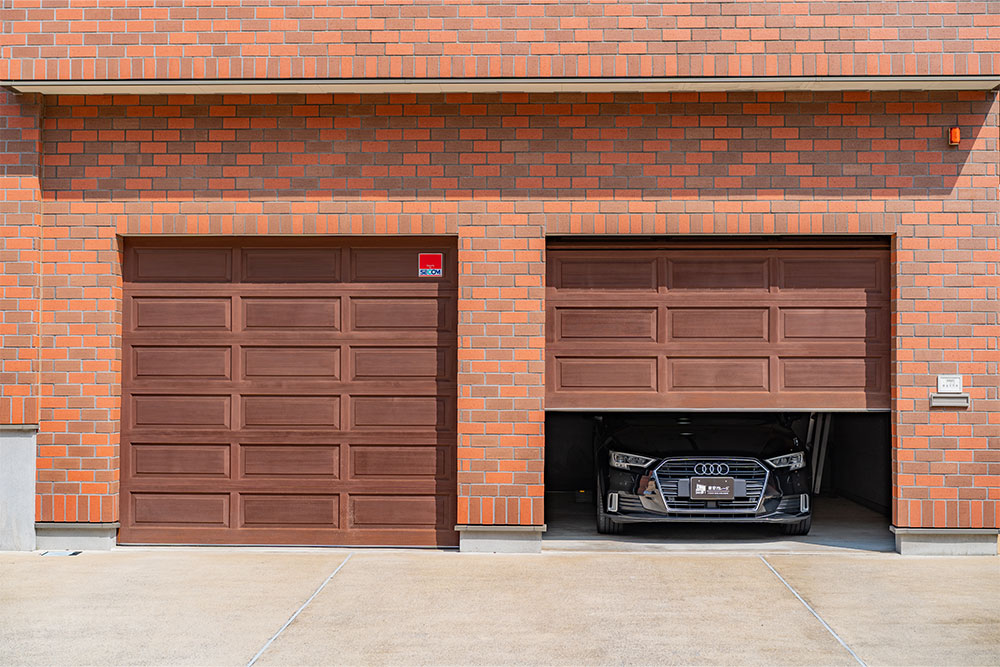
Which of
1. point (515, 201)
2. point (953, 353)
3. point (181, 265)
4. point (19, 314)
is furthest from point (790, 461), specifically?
point (19, 314)

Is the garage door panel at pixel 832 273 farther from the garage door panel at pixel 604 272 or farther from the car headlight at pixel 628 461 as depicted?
the car headlight at pixel 628 461

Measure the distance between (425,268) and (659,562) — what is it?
3.18m

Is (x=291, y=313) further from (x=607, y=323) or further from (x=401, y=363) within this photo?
(x=607, y=323)

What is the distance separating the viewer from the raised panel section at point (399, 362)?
8.52 m

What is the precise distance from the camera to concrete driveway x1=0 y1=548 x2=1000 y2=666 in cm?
542

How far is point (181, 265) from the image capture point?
8.62m

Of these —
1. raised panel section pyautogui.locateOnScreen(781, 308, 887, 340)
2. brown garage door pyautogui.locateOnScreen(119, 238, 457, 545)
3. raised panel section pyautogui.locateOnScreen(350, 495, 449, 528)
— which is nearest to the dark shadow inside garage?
raised panel section pyautogui.locateOnScreen(350, 495, 449, 528)

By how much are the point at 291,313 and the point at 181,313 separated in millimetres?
983

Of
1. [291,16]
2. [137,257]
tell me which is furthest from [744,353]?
[137,257]

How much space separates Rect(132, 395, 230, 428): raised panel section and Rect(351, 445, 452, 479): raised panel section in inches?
48.8

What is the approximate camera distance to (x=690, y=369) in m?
8.48

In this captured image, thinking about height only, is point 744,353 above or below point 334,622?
above

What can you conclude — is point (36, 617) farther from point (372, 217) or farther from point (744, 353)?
point (744, 353)

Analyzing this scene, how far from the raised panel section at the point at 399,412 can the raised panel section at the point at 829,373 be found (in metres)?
2.99
